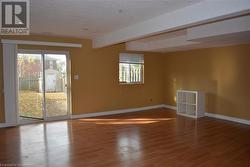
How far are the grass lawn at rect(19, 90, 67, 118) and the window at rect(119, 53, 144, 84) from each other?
212 cm

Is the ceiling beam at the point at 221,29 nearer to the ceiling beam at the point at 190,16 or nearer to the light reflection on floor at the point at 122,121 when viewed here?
the ceiling beam at the point at 190,16

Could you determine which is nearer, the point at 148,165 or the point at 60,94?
the point at 148,165

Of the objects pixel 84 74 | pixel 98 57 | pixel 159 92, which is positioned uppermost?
pixel 98 57

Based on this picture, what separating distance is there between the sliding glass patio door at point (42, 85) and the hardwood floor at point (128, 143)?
53 cm

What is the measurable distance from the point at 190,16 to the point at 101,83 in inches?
167

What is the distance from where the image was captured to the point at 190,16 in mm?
→ 3459

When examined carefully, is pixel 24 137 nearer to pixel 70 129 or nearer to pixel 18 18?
pixel 70 129

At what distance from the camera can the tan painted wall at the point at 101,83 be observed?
673cm

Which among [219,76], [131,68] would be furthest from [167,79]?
[219,76]

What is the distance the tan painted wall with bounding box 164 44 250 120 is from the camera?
19.6 feet

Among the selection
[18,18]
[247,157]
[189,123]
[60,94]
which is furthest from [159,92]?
[18,18]

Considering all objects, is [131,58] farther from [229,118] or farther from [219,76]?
[229,118]

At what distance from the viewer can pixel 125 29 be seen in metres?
5.04

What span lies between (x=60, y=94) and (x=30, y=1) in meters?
3.75
